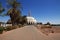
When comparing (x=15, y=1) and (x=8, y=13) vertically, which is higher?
(x=15, y=1)

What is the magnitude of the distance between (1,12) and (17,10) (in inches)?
647

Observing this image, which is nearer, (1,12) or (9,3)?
(1,12)

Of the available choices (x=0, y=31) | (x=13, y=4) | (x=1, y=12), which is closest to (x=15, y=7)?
(x=13, y=4)

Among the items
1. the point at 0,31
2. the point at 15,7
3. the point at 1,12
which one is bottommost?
the point at 0,31

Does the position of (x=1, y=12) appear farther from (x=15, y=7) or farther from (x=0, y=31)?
(x=15, y=7)

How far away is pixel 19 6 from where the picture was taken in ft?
161

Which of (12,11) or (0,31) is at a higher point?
(12,11)

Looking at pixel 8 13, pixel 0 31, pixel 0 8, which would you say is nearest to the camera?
pixel 0 31

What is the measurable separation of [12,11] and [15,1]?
3698 mm

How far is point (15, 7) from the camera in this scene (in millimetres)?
48125

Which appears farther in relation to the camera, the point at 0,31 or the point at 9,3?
the point at 9,3

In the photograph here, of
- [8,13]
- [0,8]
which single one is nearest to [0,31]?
[0,8]

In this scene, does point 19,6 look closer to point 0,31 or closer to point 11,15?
point 11,15

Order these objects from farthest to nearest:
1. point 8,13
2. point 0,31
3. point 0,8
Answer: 1. point 8,13
2. point 0,8
3. point 0,31
